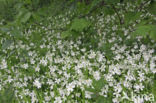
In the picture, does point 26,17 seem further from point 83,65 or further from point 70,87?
point 83,65

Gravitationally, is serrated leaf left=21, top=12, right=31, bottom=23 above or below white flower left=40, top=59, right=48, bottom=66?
below

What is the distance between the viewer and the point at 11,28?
246 centimetres

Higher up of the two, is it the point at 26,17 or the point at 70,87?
the point at 26,17

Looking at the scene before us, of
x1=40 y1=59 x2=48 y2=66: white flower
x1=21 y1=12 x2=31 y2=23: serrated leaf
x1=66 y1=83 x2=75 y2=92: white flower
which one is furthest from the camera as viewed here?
x1=40 y1=59 x2=48 y2=66: white flower

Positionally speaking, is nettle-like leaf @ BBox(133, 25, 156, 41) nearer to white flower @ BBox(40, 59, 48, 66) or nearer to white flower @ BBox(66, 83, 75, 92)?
white flower @ BBox(66, 83, 75, 92)

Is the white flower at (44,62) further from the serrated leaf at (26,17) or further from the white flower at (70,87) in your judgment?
the serrated leaf at (26,17)

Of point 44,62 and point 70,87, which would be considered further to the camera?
point 44,62

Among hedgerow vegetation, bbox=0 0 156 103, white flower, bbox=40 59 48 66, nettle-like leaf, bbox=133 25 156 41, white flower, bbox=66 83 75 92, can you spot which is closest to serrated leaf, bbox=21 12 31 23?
hedgerow vegetation, bbox=0 0 156 103

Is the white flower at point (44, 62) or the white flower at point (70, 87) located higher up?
the white flower at point (44, 62)

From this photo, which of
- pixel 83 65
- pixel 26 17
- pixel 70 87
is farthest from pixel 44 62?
pixel 26 17

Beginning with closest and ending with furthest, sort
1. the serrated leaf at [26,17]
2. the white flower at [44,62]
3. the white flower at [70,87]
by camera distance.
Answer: the serrated leaf at [26,17] → the white flower at [70,87] → the white flower at [44,62]

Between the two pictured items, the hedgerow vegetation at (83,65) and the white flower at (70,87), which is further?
the white flower at (70,87)

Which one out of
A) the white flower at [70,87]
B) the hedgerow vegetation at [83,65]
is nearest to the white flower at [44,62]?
the hedgerow vegetation at [83,65]

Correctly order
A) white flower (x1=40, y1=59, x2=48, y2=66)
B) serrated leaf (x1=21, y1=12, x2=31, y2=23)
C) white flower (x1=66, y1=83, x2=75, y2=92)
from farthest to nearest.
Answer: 1. white flower (x1=40, y1=59, x2=48, y2=66)
2. white flower (x1=66, y1=83, x2=75, y2=92)
3. serrated leaf (x1=21, y1=12, x2=31, y2=23)
